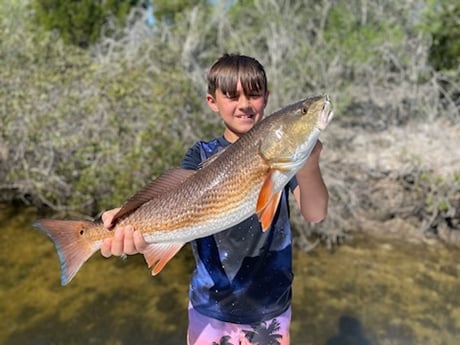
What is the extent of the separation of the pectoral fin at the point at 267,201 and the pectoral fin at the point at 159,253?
0.49 metres

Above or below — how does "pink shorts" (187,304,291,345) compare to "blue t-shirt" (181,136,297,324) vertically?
below

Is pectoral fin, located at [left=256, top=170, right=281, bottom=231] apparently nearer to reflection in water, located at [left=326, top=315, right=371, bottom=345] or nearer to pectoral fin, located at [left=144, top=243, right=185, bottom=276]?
pectoral fin, located at [left=144, top=243, right=185, bottom=276]

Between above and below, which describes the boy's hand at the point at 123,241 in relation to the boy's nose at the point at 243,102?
below

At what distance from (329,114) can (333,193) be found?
5080mm

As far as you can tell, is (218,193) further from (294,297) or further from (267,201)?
(294,297)

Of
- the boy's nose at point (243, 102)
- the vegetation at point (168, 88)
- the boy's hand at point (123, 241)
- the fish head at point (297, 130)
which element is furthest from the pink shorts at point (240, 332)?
the vegetation at point (168, 88)

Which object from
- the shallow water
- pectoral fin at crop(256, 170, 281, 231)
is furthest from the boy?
the shallow water

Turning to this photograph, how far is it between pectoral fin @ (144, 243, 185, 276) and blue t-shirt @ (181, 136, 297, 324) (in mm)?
298

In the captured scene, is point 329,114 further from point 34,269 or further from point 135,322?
point 34,269

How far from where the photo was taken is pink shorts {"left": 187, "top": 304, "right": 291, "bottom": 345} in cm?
240

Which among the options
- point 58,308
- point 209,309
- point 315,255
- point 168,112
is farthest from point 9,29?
point 209,309

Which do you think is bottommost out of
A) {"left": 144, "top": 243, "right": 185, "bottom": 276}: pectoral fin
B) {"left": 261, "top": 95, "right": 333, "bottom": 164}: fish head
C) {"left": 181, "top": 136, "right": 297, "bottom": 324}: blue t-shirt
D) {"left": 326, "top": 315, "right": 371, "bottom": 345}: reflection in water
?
{"left": 326, "top": 315, "right": 371, "bottom": 345}: reflection in water

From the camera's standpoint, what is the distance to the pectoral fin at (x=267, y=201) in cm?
194

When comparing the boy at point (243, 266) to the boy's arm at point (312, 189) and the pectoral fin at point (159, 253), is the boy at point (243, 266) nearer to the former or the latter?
the boy's arm at point (312, 189)
